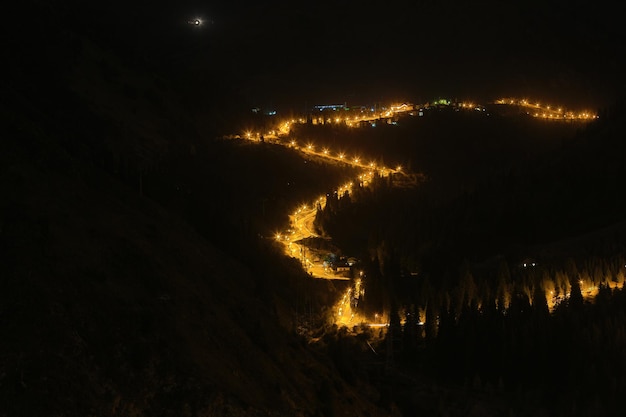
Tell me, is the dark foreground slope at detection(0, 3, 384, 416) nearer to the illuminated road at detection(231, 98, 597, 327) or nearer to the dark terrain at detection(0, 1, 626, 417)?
the dark terrain at detection(0, 1, 626, 417)

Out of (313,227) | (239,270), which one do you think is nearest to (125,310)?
(239,270)

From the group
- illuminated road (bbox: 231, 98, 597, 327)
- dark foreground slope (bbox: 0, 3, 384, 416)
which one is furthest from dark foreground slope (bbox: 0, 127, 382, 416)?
illuminated road (bbox: 231, 98, 597, 327)

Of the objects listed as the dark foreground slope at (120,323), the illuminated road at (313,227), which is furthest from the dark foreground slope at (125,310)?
the illuminated road at (313,227)

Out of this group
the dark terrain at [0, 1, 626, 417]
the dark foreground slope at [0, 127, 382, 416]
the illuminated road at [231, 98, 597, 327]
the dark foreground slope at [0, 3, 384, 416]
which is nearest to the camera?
the dark foreground slope at [0, 127, 382, 416]

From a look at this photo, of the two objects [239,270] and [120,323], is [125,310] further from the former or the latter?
[239,270]

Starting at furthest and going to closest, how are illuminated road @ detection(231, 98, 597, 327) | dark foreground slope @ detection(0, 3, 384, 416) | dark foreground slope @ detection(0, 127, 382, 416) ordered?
illuminated road @ detection(231, 98, 597, 327) < dark foreground slope @ detection(0, 3, 384, 416) < dark foreground slope @ detection(0, 127, 382, 416)

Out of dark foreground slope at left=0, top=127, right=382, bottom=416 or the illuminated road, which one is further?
the illuminated road

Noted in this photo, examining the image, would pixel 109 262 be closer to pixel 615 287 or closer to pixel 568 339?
pixel 568 339

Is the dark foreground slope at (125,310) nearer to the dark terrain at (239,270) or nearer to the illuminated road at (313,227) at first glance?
the dark terrain at (239,270)
